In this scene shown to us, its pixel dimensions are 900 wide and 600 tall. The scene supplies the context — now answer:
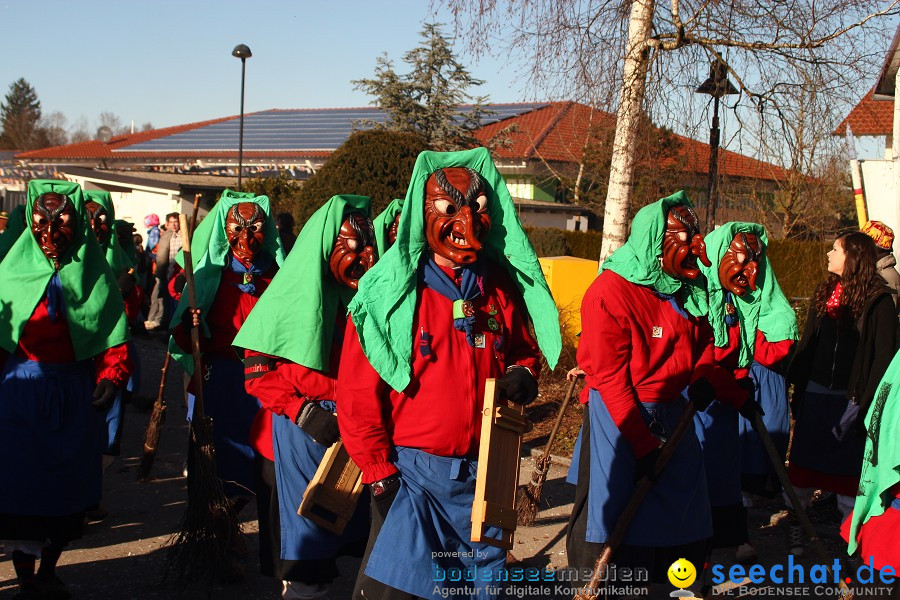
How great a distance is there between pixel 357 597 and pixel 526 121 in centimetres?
3421

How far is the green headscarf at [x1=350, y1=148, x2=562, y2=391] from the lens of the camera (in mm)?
3447

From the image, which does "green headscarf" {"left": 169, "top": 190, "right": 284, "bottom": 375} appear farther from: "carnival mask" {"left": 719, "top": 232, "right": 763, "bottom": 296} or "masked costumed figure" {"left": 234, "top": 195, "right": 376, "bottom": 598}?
"carnival mask" {"left": 719, "top": 232, "right": 763, "bottom": 296}

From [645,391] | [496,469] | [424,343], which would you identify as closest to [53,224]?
[424,343]

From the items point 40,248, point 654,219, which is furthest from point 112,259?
point 654,219

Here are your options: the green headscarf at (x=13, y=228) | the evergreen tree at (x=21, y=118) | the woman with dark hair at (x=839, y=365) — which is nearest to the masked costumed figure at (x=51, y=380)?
the green headscarf at (x=13, y=228)

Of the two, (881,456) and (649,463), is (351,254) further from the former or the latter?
(881,456)

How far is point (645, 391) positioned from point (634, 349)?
0.65ft

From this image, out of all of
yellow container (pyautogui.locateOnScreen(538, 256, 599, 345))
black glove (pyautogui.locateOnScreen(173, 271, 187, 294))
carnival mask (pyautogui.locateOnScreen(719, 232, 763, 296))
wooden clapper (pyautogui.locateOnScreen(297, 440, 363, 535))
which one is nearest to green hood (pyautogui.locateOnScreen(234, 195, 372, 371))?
wooden clapper (pyautogui.locateOnScreen(297, 440, 363, 535))

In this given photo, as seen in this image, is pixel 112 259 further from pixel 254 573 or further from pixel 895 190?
pixel 895 190

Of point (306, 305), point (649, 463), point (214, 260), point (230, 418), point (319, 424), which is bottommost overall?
point (230, 418)

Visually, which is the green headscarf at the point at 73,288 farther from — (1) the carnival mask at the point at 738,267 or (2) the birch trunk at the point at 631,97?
(2) the birch trunk at the point at 631,97

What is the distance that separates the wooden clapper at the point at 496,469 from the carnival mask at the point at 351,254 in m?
1.21

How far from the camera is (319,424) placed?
161 inches

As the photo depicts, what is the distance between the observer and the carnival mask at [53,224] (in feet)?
16.7
